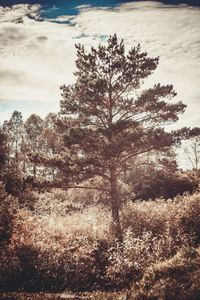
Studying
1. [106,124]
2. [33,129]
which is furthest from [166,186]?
[33,129]

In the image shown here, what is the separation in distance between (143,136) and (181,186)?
11.3 m

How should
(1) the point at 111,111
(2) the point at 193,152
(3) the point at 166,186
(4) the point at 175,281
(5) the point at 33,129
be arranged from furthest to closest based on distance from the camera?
(2) the point at 193,152 < (5) the point at 33,129 < (3) the point at 166,186 < (1) the point at 111,111 < (4) the point at 175,281

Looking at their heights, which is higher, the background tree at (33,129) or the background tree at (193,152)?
the background tree at (33,129)

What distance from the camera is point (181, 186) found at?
26203 millimetres

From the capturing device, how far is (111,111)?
1788 centimetres

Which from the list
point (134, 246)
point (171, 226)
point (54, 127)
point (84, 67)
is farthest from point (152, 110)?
point (134, 246)

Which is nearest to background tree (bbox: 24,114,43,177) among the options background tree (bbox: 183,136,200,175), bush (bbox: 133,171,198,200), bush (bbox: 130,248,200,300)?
background tree (bbox: 183,136,200,175)

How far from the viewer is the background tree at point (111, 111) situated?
1648cm

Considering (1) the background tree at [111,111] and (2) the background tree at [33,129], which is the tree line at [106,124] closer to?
(1) the background tree at [111,111]

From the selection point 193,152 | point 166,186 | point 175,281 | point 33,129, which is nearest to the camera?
point 175,281

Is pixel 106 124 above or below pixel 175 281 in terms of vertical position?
above

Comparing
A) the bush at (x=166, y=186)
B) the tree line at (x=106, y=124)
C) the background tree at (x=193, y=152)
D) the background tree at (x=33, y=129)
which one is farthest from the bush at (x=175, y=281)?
the background tree at (x=193, y=152)

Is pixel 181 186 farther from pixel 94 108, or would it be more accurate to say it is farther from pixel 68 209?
pixel 94 108

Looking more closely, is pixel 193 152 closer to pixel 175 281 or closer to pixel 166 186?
pixel 166 186
